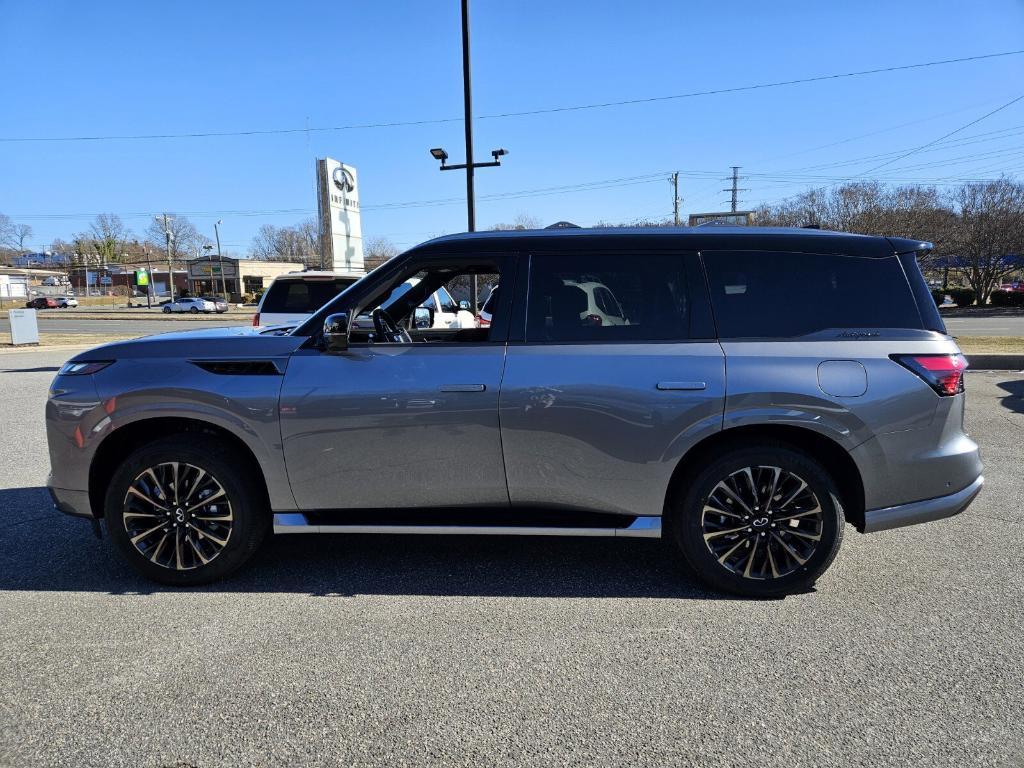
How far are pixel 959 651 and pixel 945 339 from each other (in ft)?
5.13

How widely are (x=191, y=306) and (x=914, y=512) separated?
208 feet

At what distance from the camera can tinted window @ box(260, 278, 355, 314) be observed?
10.8 metres

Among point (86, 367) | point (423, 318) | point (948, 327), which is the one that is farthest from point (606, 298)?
point (948, 327)

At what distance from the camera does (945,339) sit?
3643 mm

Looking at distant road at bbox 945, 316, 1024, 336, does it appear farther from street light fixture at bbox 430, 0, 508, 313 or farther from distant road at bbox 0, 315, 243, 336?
distant road at bbox 0, 315, 243, 336

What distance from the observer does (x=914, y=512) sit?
3.65m

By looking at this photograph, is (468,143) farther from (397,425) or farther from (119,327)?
(119,327)

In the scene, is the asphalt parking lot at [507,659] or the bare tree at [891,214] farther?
the bare tree at [891,214]

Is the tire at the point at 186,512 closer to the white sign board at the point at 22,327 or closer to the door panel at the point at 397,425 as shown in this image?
the door panel at the point at 397,425

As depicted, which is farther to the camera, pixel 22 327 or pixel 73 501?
pixel 22 327

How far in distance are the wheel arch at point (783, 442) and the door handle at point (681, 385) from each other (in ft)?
0.99

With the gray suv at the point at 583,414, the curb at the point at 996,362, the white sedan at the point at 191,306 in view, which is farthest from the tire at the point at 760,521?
the white sedan at the point at 191,306

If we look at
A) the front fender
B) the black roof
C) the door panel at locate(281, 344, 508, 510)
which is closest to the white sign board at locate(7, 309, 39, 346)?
the front fender

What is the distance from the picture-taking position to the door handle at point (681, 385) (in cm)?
355
